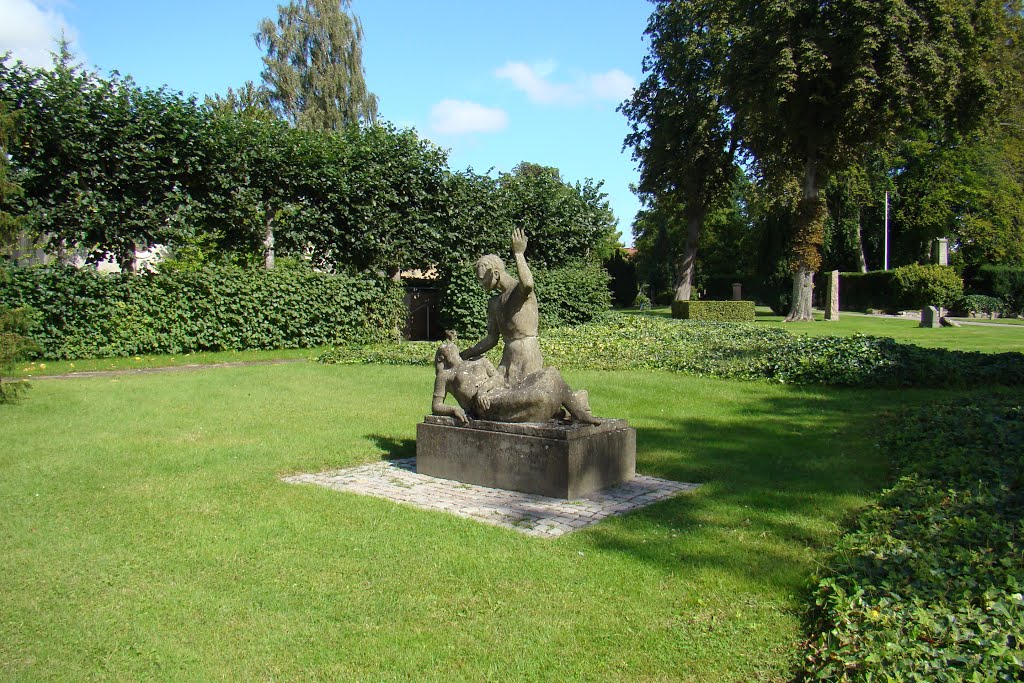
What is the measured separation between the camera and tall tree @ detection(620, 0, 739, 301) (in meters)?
35.1

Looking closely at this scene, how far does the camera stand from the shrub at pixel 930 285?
36.8 m

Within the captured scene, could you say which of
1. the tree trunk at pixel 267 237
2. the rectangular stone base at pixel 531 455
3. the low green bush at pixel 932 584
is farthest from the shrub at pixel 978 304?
the rectangular stone base at pixel 531 455

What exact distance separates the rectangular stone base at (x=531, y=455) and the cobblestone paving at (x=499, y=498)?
10cm

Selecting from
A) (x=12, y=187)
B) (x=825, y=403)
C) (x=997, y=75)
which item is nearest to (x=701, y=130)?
(x=997, y=75)

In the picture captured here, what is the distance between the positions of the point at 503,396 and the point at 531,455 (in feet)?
2.10

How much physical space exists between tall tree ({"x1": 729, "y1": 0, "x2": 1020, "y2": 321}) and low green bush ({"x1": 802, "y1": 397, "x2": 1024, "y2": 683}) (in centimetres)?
2252

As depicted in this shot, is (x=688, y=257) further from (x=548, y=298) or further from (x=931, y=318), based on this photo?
(x=548, y=298)

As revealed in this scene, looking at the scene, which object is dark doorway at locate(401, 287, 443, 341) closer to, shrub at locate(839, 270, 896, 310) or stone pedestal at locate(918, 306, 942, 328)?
stone pedestal at locate(918, 306, 942, 328)

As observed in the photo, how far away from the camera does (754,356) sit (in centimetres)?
1476

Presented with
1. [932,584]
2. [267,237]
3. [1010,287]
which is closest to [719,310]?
[1010,287]

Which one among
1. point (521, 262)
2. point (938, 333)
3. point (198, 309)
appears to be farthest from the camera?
point (938, 333)

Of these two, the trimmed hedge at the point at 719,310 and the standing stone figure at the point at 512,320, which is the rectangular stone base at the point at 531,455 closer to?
the standing stone figure at the point at 512,320

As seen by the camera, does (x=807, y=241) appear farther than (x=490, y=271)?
Yes

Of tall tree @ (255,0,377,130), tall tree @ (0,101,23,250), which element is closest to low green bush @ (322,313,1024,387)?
tall tree @ (0,101,23,250)
